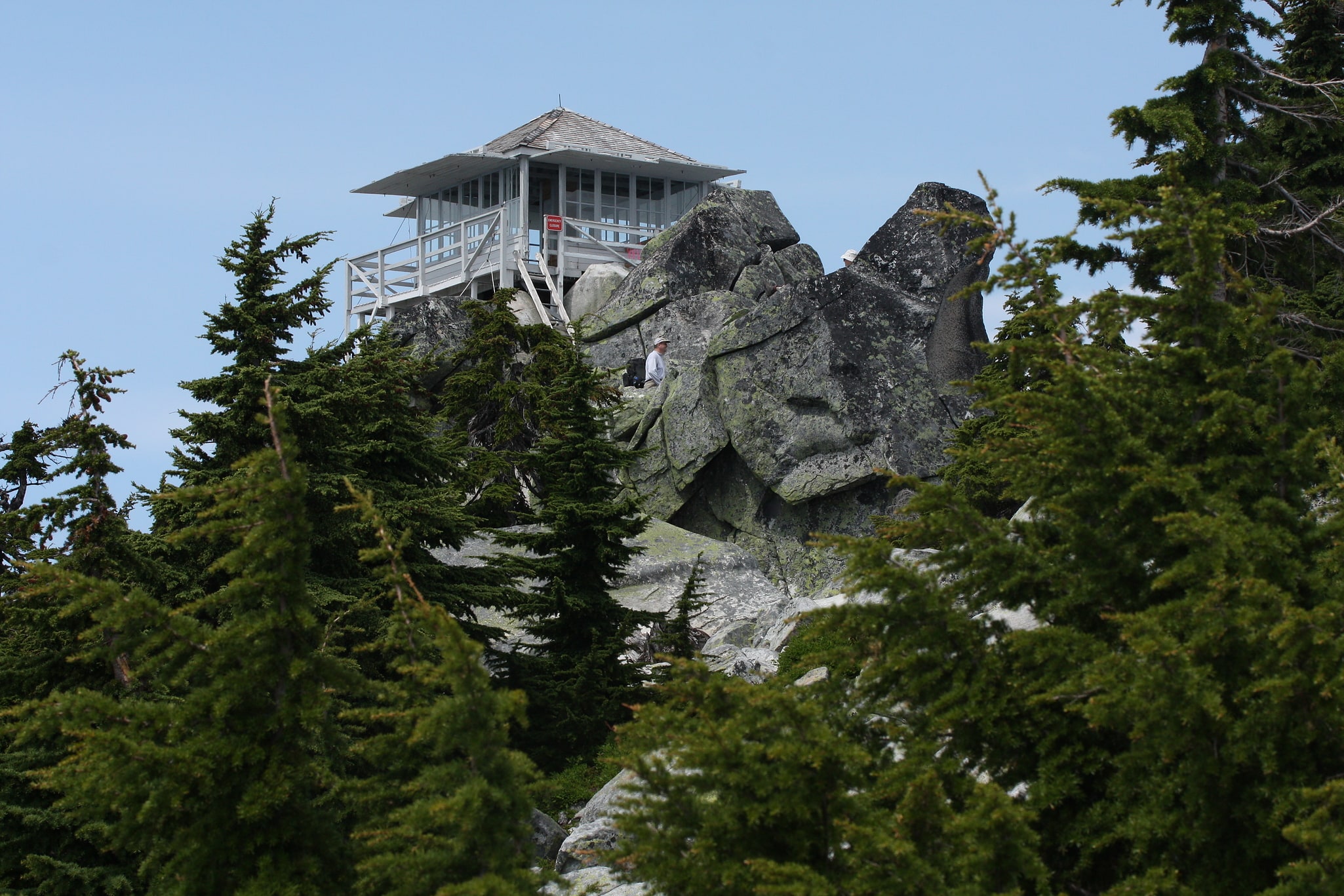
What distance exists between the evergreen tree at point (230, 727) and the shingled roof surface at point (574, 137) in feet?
111

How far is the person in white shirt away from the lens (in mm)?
32000


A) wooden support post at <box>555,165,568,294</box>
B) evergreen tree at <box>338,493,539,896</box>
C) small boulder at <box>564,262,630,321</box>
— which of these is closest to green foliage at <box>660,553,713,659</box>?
evergreen tree at <box>338,493,539,896</box>

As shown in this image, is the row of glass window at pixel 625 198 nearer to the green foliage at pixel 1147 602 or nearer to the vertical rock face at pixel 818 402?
the vertical rock face at pixel 818 402

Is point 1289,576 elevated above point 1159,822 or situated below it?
above

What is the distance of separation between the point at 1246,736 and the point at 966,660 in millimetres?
1644

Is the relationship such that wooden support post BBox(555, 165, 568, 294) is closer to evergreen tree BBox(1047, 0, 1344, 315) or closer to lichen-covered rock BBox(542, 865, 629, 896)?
evergreen tree BBox(1047, 0, 1344, 315)

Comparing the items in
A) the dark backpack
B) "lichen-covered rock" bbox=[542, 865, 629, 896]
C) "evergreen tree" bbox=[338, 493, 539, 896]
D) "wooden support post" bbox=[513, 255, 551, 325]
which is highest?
"wooden support post" bbox=[513, 255, 551, 325]

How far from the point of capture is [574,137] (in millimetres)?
43406

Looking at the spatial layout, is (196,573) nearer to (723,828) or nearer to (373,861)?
(373,861)

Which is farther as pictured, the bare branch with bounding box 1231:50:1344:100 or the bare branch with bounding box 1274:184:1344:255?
the bare branch with bounding box 1231:50:1344:100

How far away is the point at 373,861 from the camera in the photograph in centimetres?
695

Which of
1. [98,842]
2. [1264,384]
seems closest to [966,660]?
[1264,384]

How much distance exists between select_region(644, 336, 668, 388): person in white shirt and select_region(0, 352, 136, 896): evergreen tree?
18618 mm

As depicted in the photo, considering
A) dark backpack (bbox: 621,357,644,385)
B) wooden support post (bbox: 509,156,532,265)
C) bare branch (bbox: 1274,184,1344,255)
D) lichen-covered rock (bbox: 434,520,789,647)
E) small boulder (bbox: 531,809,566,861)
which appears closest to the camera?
small boulder (bbox: 531,809,566,861)
